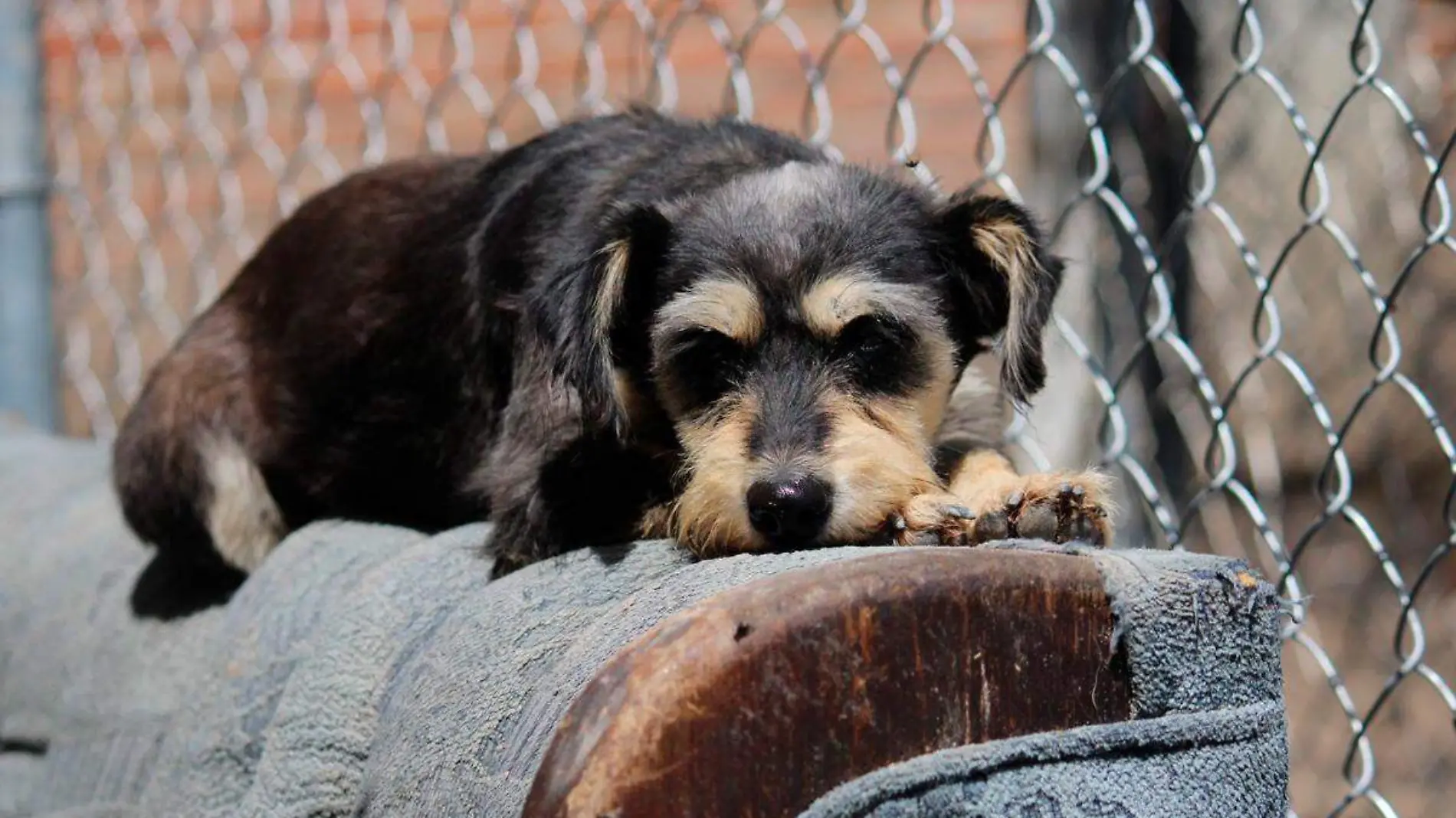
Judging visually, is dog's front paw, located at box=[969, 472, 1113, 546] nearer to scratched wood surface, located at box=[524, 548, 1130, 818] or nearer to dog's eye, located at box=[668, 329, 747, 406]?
scratched wood surface, located at box=[524, 548, 1130, 818]

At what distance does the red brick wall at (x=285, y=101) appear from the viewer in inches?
221

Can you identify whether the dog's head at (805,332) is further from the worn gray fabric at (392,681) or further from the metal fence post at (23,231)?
the metal fence post at (23,231)

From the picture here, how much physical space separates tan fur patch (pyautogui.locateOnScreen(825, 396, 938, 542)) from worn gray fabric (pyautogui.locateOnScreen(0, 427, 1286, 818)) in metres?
0.27

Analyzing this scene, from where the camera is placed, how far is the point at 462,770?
209 centimetres

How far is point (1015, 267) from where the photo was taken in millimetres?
2721

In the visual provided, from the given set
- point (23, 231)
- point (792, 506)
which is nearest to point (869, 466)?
point (792, 506)

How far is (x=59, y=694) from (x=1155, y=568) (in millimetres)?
2639

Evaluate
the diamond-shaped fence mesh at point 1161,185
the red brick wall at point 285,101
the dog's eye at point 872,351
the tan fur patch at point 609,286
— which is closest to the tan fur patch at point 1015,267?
the dog's eye at point 872,351

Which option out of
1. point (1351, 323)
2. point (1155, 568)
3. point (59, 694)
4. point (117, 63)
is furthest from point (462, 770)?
point (117, 63)

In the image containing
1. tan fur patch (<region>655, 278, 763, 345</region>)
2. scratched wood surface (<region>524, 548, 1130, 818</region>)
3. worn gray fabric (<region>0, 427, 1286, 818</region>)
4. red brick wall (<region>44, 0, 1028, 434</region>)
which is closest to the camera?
scratched wood surface (<region>524, 548, 1130, 818</region>)

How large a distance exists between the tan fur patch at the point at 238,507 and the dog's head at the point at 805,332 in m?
1.34

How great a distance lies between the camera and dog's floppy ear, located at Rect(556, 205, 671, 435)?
8.52 feet

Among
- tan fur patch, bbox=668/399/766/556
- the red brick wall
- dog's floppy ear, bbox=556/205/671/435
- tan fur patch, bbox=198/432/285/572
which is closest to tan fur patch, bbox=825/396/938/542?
tan fur patch, bbox=668/399/766/556

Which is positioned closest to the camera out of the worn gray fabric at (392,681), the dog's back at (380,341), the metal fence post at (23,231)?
the worn gray fabric at (392,681)
